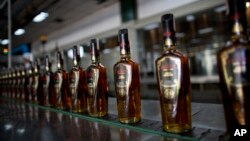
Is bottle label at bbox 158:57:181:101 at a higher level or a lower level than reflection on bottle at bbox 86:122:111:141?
higher

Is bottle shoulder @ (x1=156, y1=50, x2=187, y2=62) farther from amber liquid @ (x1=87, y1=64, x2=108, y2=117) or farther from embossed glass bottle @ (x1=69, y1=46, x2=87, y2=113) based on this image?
embossed glass bottle @ (x1=69, y1=46, x2=87, y2=113)

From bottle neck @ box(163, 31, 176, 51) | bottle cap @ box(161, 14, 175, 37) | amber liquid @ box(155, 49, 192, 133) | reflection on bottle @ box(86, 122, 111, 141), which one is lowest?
reflection on bottle @ box(86, 122, 111, 141)

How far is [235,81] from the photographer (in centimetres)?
53

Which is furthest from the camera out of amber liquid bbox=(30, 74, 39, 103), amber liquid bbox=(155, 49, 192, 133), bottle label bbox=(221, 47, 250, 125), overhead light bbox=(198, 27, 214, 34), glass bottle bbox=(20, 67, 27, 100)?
overhead light bbox=(198, 27, 214, 34)

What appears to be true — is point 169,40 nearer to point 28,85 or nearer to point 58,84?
point 58,84

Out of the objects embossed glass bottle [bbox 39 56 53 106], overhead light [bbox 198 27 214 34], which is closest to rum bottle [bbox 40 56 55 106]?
embossed glass bottle [bbox 39 56 53 106]

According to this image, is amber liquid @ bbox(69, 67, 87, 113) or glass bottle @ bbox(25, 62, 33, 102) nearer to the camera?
amber liquid @ bbox(69, 67, 87, 113)

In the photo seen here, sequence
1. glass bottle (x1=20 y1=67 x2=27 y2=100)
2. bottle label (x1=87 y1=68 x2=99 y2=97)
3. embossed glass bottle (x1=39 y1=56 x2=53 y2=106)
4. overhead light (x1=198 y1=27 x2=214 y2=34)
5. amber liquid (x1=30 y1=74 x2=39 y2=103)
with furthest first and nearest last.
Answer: overhead light (x1=198 y1=27 x2=214 y2=34) → glass bottle (x1=20 y1=67 x2=27 y2=100) → amber liquid (x1=30 y1=74 x2=39 y2=103) → embossed glass bottle (x1=39 y1=56 x2=53 y2=106) → bottle label (x1=87 y1=68 x2=99 y2=97)

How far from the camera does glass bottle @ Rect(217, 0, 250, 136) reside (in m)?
0.52

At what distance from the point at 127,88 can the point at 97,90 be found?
0.69 feet

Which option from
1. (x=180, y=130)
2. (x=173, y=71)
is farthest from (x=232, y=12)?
(x=180, y=130)

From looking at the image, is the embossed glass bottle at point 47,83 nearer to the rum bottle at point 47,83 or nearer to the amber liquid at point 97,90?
the rum bottle at point 47,83

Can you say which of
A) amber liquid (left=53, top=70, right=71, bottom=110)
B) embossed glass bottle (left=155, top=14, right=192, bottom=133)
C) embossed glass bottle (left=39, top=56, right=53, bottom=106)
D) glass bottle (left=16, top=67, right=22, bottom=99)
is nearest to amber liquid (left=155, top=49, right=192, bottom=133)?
embossed glass bottle (left=155, top=14, right=192, bottom=133)

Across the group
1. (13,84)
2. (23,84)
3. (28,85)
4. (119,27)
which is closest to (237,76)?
(28,85)
